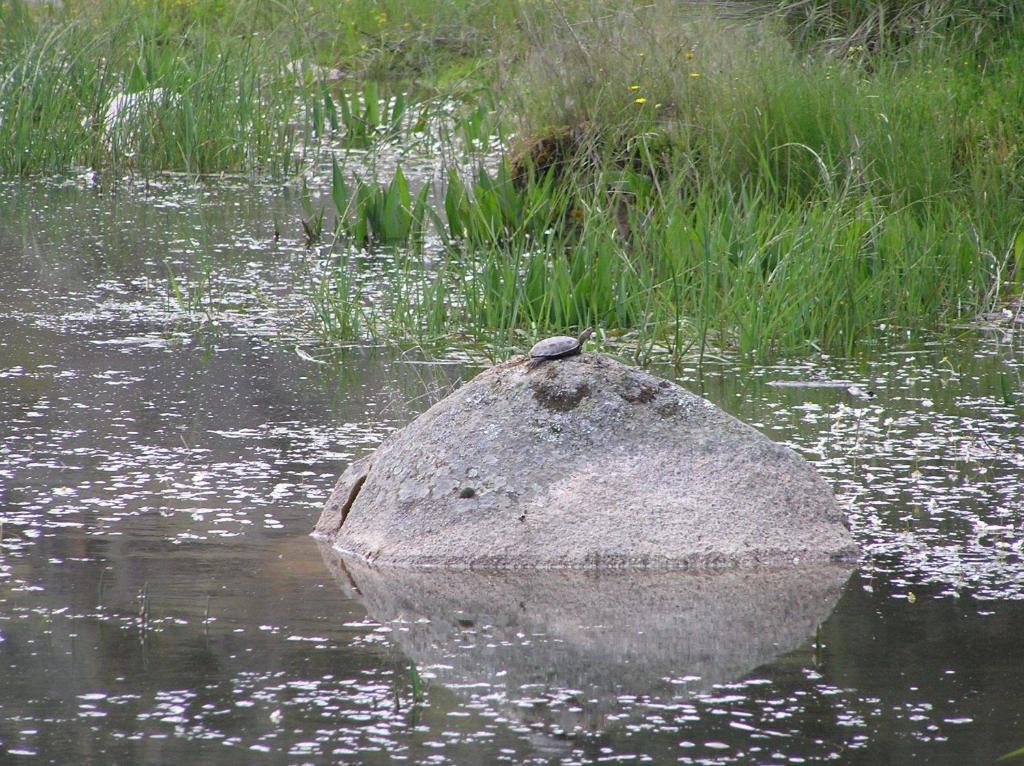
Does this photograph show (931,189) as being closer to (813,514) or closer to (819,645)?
(813,514)

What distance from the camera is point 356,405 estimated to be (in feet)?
17.2

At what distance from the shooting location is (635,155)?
8.41 meters

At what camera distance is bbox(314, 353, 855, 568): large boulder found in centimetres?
372

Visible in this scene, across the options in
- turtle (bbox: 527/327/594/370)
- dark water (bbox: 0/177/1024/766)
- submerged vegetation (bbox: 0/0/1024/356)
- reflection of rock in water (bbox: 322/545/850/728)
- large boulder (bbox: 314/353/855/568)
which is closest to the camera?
dark water (bbox: 0/177/1024/766)

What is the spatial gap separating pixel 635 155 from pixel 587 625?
542 centimetres

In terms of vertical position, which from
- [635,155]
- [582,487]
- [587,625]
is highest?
[635,155]

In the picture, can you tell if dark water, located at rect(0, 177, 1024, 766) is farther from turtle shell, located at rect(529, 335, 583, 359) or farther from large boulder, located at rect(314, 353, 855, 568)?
turtle shell, located at rect(529, 335, 583, 359)

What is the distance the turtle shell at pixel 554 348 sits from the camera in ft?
13.4

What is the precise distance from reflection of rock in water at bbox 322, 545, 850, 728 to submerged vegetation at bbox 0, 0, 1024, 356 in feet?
7.75

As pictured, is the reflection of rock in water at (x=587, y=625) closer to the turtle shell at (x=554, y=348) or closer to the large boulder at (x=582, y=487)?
the large boulder at (x=582, y=487)

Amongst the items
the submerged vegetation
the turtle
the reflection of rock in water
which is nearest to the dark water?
the reflection of rock in water

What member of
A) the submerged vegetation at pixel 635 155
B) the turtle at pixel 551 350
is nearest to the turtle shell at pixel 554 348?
the turtle at pixel 551 350

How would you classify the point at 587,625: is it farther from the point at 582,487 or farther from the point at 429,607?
the point at 582,487

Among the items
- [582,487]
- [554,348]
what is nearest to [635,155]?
[554,348]
